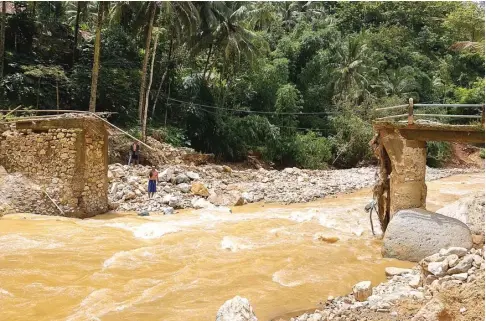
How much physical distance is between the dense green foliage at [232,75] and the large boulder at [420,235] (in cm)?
1442

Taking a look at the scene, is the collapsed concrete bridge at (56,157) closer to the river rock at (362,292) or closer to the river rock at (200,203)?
the river rock at (200,203)

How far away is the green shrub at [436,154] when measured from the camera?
97.3ft

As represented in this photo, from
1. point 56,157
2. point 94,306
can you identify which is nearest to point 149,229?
point 56,157

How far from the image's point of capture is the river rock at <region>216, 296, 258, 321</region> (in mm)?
4855

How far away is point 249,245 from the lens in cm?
934

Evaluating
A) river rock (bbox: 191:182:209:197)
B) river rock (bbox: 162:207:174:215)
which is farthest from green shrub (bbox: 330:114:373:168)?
river rock (bbox: 162:207:174:215)

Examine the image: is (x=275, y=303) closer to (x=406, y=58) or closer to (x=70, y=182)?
(x=70, y=182)

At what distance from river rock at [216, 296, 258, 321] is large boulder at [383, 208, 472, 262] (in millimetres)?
4665

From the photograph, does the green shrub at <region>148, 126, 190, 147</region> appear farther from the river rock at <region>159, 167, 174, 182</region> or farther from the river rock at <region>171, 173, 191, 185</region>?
the river rock at <region>171, 173, 191, 185</region>

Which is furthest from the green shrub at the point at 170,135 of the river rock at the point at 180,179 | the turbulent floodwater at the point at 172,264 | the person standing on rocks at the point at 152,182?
the turbulent floodwater at the point at 172,264

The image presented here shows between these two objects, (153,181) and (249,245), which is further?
(153,181)

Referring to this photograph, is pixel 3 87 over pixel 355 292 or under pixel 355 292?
over

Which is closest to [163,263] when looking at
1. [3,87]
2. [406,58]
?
[3,87]

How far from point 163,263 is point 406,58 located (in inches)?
1307
